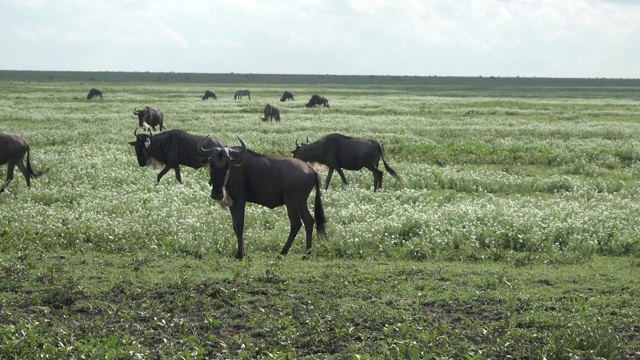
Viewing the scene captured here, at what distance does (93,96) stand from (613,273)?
208 feet

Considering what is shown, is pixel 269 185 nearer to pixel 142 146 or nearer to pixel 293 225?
pixel 293 225

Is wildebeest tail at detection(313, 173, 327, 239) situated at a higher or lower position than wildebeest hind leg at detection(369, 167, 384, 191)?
higher

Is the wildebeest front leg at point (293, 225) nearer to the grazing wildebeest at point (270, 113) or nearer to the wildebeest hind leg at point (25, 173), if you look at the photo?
the wildebeest hind leg at point (25, 173)

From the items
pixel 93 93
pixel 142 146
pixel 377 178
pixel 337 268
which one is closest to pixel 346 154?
pixel 377 178

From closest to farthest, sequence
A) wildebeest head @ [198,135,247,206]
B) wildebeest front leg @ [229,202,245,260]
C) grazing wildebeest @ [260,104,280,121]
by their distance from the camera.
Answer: wildebeest head @ [198,135,247,206], wildebeest front leg @ [229,202,245,260], grazing wildebeest @ [260,104,280,121]

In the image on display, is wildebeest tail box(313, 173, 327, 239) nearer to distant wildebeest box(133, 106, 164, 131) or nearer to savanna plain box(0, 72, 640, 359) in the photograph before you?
savanna plain box(0, 72, 640, 359)

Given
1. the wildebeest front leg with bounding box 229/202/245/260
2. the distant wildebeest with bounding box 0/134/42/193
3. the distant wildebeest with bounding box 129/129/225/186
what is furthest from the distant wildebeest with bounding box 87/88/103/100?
the wildebeest front leg with bounding box 229/202/245/260

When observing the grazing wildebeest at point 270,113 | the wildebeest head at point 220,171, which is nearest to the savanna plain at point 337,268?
the wildebeest head at point 220,171

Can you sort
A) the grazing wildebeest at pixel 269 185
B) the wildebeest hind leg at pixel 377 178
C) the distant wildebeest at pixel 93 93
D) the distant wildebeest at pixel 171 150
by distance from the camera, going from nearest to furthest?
the grazing wildebeest at pixel 269 185 < the wildebeest hind leg at pixel 377 178 < the distant wildebeest at pixel 171 150 < the distant wildebeest at pixel 93 93

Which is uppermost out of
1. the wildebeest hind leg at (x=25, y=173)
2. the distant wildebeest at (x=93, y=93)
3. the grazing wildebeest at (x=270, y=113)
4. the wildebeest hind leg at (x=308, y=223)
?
the wildebeest hind leg at (x=308, y=223)

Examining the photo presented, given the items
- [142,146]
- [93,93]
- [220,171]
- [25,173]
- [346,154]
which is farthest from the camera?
[93,93]

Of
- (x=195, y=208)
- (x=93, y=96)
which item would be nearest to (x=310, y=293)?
(x=195, y=208)

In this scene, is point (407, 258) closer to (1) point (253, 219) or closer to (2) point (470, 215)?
(2) point (470, 215)

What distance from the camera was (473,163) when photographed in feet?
84.8
